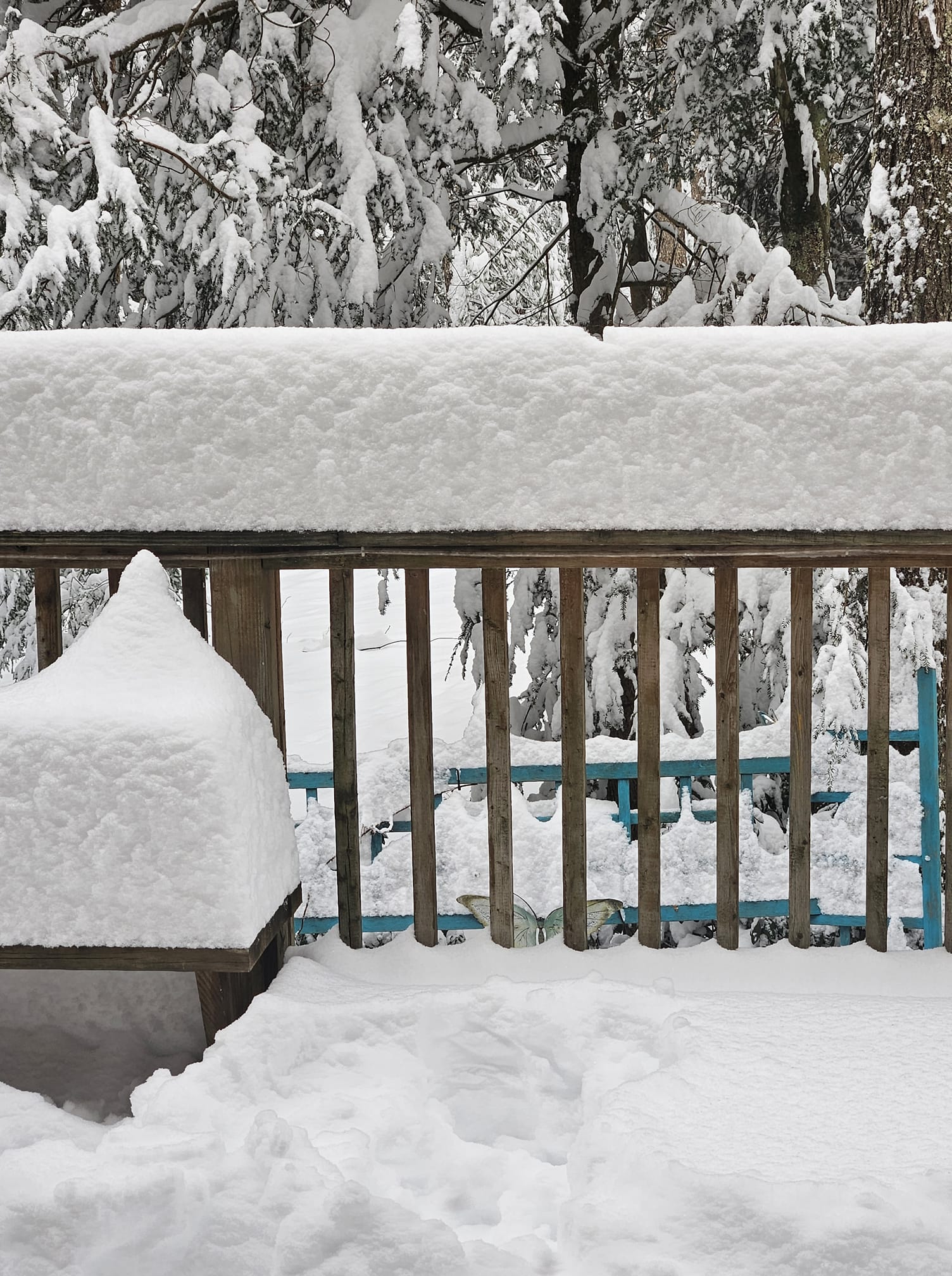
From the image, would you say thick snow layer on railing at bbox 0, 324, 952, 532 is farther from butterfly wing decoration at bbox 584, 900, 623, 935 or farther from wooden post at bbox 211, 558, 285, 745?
butterfly wing decoration at bbox 584, 900, 623, 935

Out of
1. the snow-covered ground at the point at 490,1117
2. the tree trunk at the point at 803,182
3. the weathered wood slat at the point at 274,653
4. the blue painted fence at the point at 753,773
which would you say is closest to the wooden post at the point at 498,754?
the snow-covered ground at the point at 490,1117

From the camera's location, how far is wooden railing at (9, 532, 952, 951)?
92.5 inches

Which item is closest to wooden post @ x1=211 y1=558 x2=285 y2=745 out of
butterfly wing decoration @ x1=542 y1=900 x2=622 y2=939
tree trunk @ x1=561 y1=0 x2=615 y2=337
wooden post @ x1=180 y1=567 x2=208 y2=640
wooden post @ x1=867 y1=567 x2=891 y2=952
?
wooden post @ x1=180 y1=567 x2=208 y2=640

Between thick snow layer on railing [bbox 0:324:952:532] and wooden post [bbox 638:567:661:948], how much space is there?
10.4 inches

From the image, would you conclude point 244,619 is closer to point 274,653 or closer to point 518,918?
point 274,653

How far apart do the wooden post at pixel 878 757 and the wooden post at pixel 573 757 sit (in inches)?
26.7

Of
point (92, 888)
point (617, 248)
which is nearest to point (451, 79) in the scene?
point (617, 248)

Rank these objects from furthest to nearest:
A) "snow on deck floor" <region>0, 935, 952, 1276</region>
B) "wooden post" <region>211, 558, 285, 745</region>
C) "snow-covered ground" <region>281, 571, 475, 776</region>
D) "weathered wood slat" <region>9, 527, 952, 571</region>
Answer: "snow-covered ground" <region>281, 571, 475, 776</region> → "wooden post" <region>211, 558, 285, 745</region> → "weathered wood slat" <region>9, 527, 952, 571</region> → "snow on deck floor" <region>0, 935, 952, 1276</region>

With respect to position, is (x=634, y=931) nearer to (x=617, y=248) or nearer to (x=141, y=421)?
(x=141, y=421)

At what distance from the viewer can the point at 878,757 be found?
8.14 feet

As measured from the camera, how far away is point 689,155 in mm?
5277

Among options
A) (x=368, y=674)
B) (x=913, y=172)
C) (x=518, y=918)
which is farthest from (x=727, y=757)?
(x=368, y=674)

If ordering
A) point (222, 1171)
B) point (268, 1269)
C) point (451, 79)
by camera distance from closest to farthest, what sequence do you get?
1. point (268, 1269)
2. point (222, 1171)
3. point (451, 79)

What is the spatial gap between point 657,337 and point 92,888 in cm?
171
